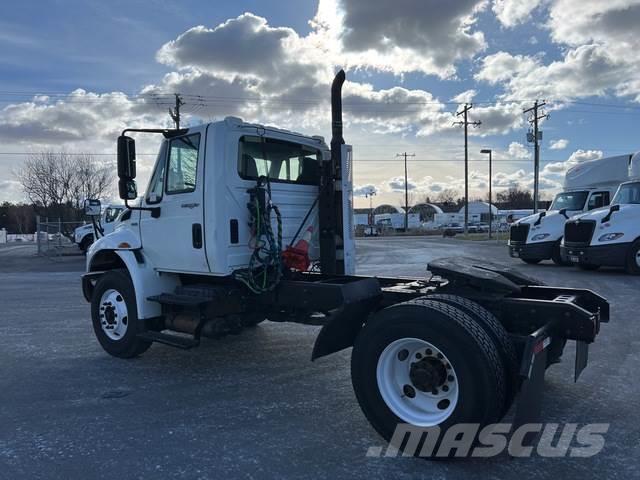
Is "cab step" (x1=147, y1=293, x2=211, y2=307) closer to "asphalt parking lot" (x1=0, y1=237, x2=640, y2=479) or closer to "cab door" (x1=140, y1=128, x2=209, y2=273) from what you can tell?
"cab door" (x1=140, y1=128, x2=209, y2=273)

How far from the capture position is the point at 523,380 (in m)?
3.31

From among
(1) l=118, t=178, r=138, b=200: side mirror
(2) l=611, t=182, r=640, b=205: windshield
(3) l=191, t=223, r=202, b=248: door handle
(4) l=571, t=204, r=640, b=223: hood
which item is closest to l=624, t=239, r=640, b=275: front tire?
(4) l=571, t=204, r=640, b=223: hood

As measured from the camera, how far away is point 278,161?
5.68 metres

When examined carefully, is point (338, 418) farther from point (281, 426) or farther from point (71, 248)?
point (71, 248)

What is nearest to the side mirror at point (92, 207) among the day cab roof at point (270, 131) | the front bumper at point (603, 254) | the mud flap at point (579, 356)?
the day cab roof at point (270, 131)

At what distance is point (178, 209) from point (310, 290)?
1719 mm

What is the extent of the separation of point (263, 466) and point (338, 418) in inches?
37.6

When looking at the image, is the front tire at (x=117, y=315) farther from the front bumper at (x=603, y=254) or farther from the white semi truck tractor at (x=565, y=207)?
the white semi truck tractor at (x=565, y=207)

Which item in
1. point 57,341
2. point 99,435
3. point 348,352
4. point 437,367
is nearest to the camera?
point 437,367

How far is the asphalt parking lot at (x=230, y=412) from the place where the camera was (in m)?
3.42

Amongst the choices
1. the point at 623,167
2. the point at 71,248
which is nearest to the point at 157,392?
the point at 623,167

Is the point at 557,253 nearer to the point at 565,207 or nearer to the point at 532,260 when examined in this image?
the point at 532,260

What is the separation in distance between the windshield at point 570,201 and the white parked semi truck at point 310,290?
44.3 feet

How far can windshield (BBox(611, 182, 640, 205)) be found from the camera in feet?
43.9
